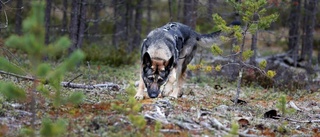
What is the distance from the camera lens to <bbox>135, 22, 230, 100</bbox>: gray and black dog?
11.2m

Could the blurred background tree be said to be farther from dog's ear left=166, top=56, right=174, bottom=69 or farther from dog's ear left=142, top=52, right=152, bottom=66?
dog's ear left=166, top=56, right=174, bottom=69

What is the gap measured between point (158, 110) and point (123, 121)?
1.13m

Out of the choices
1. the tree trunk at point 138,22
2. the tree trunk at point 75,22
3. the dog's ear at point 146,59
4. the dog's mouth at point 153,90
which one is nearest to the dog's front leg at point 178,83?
the dog's mouth at point 153,90

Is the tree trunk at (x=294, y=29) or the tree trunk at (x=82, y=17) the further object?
the tree trunk at (x=294, y=29)

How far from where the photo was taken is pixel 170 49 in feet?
38.1

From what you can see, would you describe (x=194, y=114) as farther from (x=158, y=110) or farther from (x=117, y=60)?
(x=117, y=60)

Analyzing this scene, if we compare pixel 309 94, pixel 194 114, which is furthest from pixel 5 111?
pixel 309 94

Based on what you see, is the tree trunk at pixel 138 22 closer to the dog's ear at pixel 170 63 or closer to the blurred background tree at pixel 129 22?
the blurred background tree at pixel 129 22

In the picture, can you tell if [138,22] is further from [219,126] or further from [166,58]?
[219,126]

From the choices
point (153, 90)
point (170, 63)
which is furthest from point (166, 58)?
point (153, 90)

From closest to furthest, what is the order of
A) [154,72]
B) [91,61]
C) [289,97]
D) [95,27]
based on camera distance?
[154,72] → [289,97] → [91,61] → [95,27]

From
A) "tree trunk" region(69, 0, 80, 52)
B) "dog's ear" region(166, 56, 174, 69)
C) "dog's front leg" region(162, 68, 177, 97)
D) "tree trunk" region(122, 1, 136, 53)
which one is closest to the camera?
"dog's ear" region(166, 56, 174, 69)

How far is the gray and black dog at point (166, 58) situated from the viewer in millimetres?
11250

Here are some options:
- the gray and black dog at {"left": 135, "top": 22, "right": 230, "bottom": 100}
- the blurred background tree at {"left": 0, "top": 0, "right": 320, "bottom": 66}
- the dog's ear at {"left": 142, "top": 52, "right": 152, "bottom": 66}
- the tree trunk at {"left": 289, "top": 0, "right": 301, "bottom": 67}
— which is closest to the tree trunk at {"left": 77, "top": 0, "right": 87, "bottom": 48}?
the blurred background tree at {"left": 0, "top": 0, "right": 320, "bottom": 66}
